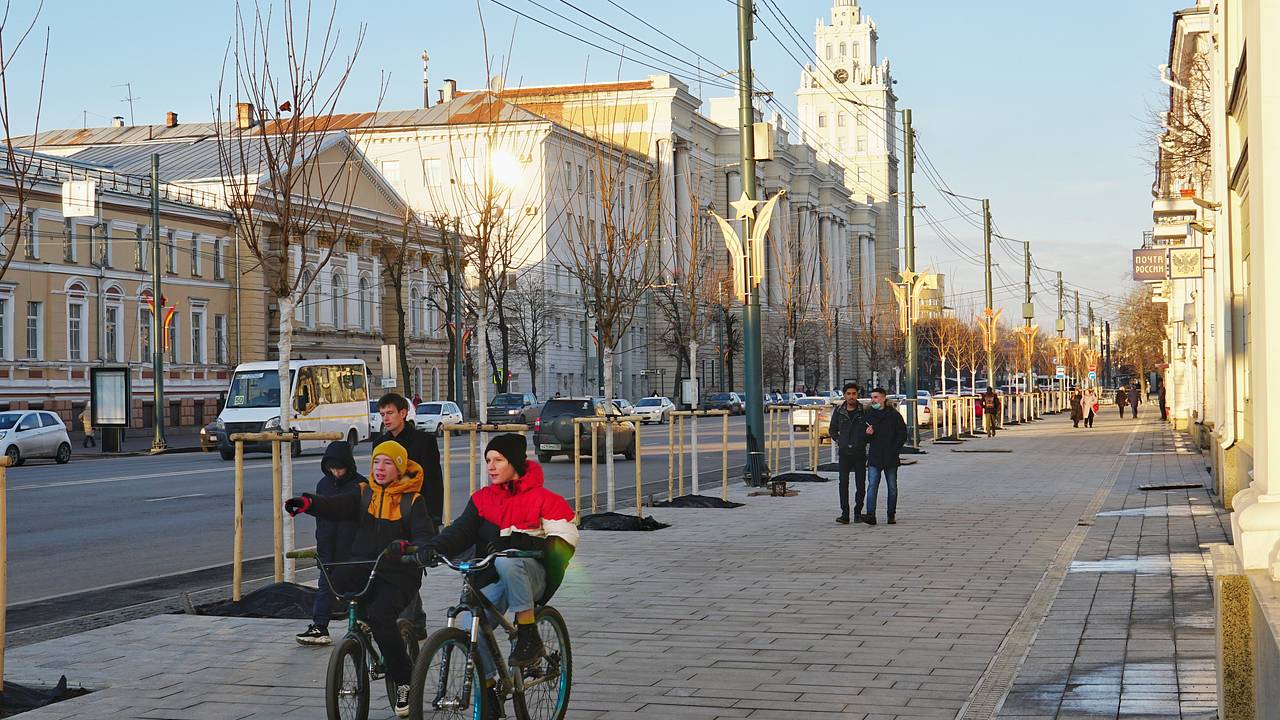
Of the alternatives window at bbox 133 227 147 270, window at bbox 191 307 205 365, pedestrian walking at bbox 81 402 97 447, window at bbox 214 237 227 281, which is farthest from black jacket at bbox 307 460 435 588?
window at bbox 214 237 227 281

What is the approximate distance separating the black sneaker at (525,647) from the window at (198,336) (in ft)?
196

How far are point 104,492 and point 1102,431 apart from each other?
126 feet

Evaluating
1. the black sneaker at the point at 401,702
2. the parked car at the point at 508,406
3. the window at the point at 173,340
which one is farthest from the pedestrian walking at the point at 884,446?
the window at the point at 173,340

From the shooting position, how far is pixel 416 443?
10391mm

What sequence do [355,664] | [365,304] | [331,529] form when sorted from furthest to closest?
[365,304]
[331,529]
[355,664]

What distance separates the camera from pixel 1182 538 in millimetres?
16453

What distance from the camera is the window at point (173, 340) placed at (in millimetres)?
62500

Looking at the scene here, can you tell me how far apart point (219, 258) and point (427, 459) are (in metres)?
59.0

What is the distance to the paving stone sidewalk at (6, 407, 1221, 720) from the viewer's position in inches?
336

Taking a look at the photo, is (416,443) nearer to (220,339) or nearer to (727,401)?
(220,339)

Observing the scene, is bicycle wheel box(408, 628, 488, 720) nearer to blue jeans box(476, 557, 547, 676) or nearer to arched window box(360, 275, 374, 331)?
blue jeans box(476, 557, 547, 676)

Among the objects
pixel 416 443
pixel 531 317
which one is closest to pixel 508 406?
pixel 531 317

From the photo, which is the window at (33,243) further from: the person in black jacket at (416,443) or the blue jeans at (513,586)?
the blue jeans at (513,586)

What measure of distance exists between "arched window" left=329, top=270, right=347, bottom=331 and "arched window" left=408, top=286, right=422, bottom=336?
4.77m
